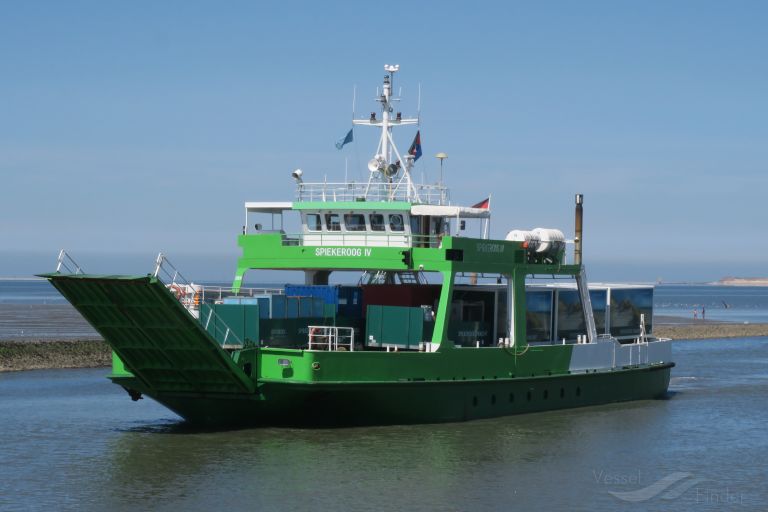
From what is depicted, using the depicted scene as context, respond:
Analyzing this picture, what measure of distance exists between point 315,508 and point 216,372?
568 cm

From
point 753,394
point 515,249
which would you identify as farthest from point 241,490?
point 753,394

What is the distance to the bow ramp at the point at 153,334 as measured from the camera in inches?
884

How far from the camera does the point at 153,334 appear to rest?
23656 mm

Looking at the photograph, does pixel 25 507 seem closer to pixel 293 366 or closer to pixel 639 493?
pixel 293 366

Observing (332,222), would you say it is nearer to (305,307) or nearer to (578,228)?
(305,307)

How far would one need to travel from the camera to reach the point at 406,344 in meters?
26.1

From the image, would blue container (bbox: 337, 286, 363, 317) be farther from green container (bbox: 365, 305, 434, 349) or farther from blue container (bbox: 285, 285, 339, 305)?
green container (bbox: 365, 305, 434, 349)

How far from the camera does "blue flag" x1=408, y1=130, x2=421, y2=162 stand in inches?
1234

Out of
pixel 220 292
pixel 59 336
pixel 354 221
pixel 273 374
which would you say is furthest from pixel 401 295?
pixel 59 336

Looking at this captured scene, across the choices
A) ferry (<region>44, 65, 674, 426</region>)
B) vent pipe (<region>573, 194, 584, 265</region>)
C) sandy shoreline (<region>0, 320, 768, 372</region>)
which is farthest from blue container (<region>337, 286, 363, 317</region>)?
sandy shoreline (<region>0, 320, 768, 372</region>)

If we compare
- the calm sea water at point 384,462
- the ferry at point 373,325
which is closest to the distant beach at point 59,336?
the calm sea water at point 384,462

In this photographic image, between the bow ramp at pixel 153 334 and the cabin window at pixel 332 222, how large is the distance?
6.22m

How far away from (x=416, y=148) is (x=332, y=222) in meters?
3.64

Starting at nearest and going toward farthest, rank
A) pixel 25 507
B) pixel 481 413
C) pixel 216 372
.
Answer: pixel 25 507 → pixel 216 372 → pixel 481 413
